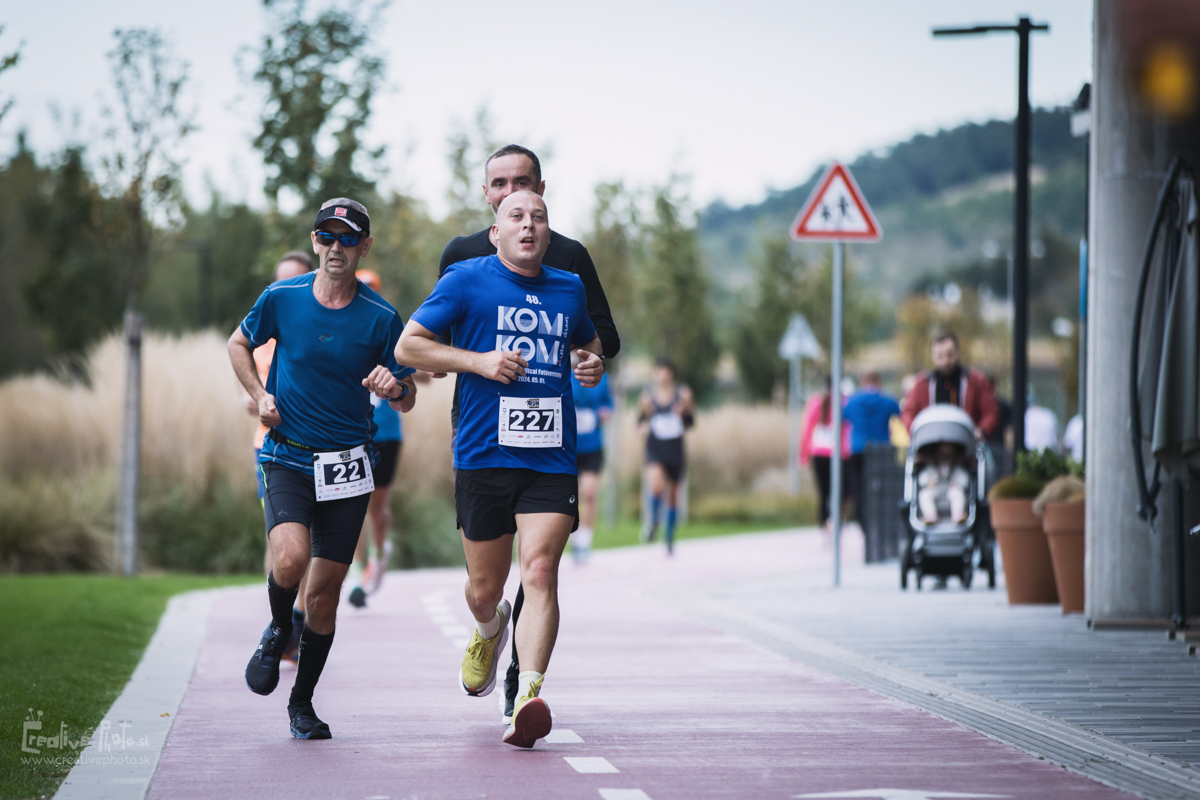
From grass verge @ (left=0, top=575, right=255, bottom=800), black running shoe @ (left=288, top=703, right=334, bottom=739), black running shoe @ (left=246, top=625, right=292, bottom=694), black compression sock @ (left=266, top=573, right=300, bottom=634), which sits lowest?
grass verge @ (left=0, top=575, right=255, bottom=800)

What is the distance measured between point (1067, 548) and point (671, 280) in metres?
22.0

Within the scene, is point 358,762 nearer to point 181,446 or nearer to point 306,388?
point 306,388

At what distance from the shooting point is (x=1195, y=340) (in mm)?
9641

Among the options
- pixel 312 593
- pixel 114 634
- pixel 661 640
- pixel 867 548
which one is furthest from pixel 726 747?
pixel 867 548

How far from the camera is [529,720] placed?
6.53 m

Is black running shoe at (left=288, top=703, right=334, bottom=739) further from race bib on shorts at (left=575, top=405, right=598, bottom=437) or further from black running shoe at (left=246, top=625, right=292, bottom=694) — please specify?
race bib on shorts at (left=575, top=405, right=598, bottom=437)

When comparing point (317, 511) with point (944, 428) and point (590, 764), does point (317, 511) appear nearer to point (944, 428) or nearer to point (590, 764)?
point (590, 764)

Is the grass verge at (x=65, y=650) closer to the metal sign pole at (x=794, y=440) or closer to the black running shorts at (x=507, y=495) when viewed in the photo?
the black running shorts at (x=507, y=495)

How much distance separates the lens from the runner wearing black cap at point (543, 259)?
725 centimetres

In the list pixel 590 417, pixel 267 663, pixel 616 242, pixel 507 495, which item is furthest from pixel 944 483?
pixel 616 242

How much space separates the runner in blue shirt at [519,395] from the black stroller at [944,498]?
7673 millimetres

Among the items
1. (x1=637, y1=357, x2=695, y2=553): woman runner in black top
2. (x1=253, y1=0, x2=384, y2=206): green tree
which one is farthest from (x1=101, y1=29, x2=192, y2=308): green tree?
(x1=637, y1=357, x2=695, y2=553): woman runner in black top

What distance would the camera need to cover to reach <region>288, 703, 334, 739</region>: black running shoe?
7004 millimetres

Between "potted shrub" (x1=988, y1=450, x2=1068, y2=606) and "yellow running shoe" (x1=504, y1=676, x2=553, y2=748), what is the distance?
6.60 m
